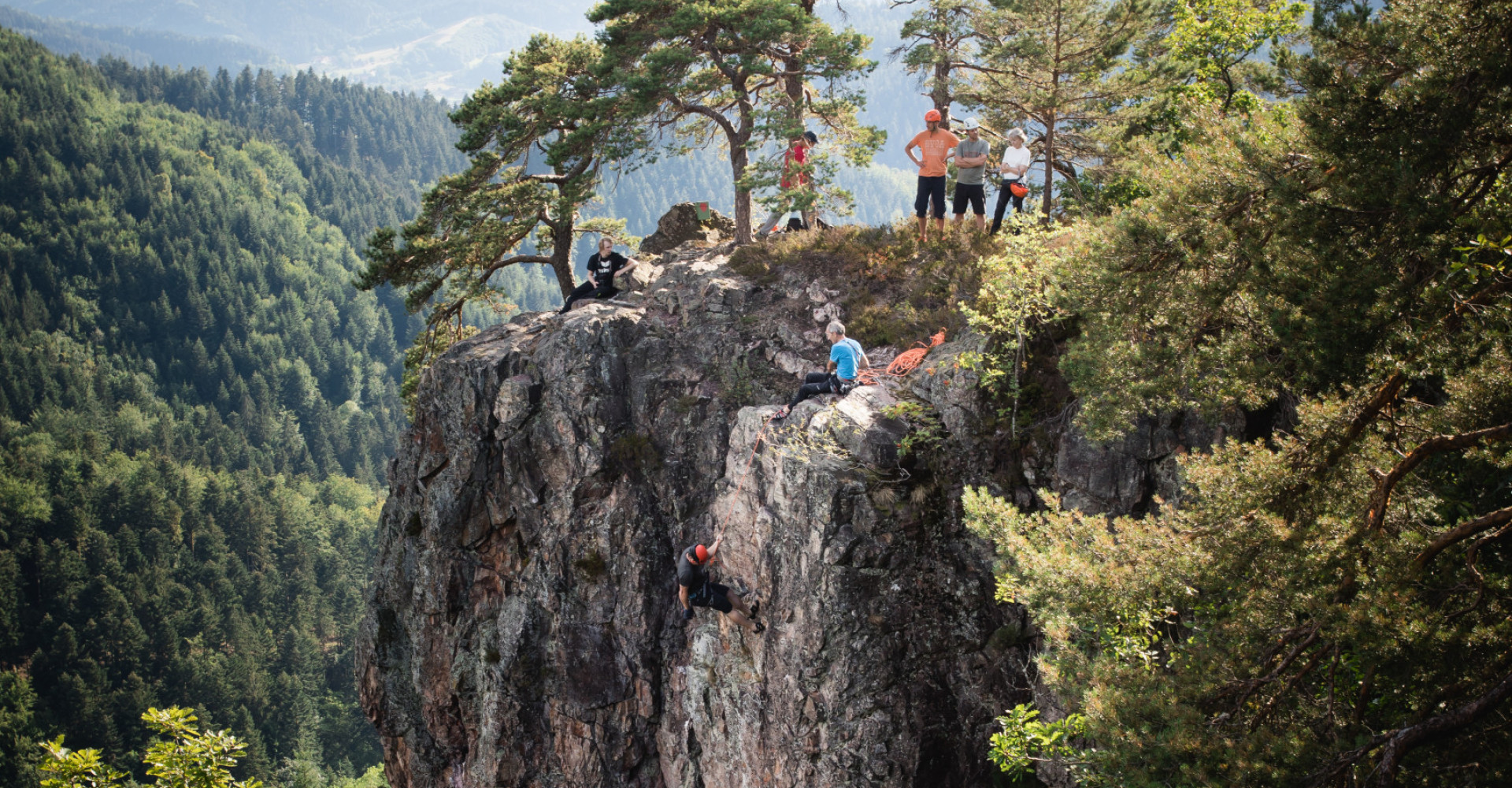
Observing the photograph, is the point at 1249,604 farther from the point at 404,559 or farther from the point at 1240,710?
the point at 404,559

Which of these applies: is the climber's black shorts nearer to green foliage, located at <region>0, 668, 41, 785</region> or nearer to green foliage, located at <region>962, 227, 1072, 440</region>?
green foliage, located at <region>962, 227, 1072, 440</region>

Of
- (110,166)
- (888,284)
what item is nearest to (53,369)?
(110,166)

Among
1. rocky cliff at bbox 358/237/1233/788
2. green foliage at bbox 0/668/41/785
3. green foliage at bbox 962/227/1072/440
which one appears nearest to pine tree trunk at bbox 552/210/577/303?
rocky cliff at bbox 358/237/1233/788

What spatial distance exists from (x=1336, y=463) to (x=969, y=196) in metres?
9.90

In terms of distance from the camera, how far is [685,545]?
14148 mm

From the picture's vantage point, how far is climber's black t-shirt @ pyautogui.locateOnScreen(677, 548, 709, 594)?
1162 centimetres

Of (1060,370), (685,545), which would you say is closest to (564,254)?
(685,545)

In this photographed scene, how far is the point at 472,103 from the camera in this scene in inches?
722

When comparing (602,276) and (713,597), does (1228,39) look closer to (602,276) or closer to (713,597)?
(713,597)

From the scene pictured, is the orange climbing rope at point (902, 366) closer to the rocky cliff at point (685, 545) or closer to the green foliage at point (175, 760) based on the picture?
the rocky cliff at point (685, 545)

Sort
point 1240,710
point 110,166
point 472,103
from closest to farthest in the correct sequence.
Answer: point 1240,710 < point 472,103 < point 110,166

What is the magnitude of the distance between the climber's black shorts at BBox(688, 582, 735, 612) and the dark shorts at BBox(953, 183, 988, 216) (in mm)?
7860

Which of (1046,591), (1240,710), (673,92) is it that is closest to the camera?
(1240,710)

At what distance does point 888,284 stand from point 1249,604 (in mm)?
10172
